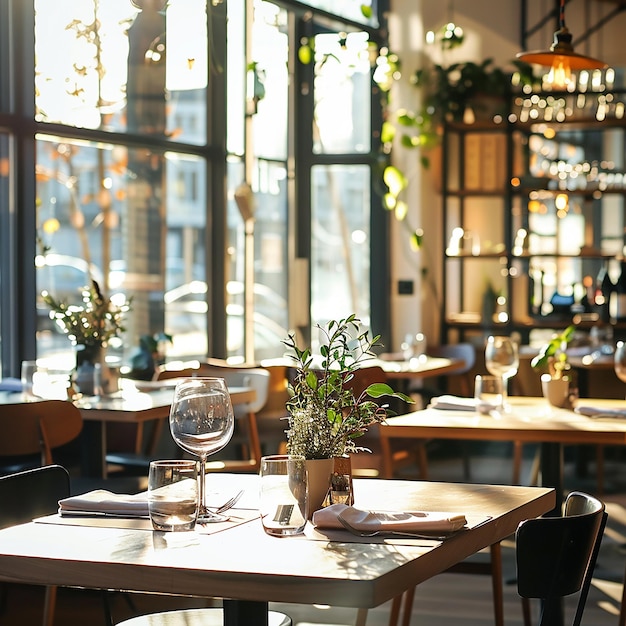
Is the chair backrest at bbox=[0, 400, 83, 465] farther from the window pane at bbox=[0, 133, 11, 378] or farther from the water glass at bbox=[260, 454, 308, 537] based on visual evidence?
the water glass at bbox=[260, 454, 308, 537]

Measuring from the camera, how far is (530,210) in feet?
29.2

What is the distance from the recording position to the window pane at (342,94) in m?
8.37

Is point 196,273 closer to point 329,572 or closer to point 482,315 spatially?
point 482,315

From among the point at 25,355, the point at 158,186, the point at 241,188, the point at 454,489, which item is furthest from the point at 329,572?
the point at 241,188

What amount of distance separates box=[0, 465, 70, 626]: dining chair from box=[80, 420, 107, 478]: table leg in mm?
2164

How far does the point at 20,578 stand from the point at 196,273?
560 cm

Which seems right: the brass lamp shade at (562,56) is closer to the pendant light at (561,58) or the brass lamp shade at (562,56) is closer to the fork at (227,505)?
the pendant light at (561,58)

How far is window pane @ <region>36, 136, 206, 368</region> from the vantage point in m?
6.22

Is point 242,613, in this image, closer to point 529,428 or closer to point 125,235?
point 529,428

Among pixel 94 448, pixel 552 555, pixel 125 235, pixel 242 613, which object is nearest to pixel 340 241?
pixel 125 235

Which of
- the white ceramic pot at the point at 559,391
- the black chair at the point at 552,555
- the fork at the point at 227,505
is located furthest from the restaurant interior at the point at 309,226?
the black chair at the point at 552,555

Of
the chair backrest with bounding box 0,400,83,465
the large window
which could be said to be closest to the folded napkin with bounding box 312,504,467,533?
the chair backrest with bounding box 0,400,83,465

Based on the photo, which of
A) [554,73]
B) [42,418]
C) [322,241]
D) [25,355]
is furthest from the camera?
[322,241]

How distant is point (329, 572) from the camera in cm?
179
